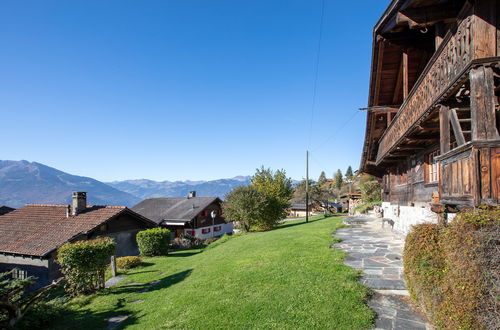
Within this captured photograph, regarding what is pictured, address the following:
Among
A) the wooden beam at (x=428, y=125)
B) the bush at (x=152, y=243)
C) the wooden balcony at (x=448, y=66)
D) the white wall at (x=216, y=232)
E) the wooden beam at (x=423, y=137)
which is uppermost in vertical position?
the wooden balcony at (x=448, y=66)

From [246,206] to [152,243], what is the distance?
921 cm

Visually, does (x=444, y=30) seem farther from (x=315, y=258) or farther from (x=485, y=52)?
(x=315, y=258)

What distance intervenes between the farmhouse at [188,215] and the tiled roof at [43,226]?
40.3 ft

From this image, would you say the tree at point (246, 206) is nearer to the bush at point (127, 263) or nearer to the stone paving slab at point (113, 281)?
the bush at point (127, 263)

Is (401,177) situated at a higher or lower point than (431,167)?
lower

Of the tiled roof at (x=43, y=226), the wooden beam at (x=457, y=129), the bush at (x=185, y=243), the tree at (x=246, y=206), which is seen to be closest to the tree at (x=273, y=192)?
the tree at (x=246, y=206)

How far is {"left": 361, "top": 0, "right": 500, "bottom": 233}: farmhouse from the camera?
371 cm

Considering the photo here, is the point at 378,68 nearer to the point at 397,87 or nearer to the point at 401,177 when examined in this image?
the point at 397,87

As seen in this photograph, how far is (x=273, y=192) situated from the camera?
29.1m

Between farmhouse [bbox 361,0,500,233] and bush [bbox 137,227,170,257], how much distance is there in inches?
683

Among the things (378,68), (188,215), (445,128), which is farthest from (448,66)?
(188,215)

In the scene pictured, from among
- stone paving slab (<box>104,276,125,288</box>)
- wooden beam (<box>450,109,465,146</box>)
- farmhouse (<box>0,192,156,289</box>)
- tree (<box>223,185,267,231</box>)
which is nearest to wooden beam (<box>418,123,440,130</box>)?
wooden beam (<box>450,109,465,146</box>)

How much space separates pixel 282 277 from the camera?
6805mm

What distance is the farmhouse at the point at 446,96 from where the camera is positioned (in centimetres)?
371
